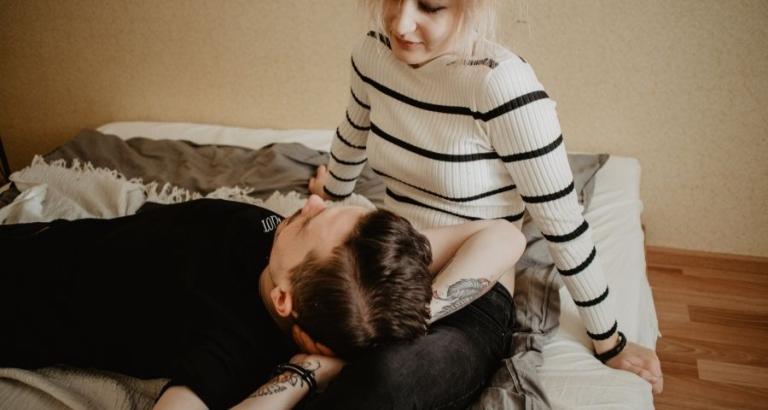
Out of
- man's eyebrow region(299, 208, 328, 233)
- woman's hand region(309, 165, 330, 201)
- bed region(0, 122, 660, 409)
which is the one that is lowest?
bed region(0, 122, 660, 409)

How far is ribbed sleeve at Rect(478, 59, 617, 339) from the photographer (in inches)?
33.7

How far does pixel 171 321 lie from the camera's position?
2.79 feet

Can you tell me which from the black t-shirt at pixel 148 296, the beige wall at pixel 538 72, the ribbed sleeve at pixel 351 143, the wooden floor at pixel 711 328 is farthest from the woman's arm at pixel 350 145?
the wooden floor at pixel 711 328

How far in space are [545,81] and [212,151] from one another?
3.92ft

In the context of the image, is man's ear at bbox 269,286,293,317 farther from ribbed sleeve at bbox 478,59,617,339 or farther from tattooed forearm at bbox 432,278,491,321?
ribbed sleeve at bbox 478,59,617,339

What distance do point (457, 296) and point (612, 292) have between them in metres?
0.48

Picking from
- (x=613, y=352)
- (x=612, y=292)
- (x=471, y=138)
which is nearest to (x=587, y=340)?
(x=613, y=352)

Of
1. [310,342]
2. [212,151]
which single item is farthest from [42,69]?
[310,342]

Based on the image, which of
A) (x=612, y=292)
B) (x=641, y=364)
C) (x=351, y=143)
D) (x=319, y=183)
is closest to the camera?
(x=641, y=364)

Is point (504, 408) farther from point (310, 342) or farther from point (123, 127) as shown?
point (123, 127)

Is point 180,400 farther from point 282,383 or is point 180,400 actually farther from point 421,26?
point 421,26

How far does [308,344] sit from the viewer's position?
2.56ft

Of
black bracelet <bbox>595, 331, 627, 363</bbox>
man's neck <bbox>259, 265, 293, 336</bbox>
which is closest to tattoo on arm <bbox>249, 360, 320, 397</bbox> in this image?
man's neck <bbox>259, 265, 293, 336</bbox>

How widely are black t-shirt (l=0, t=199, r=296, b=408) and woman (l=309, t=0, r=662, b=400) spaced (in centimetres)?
31
